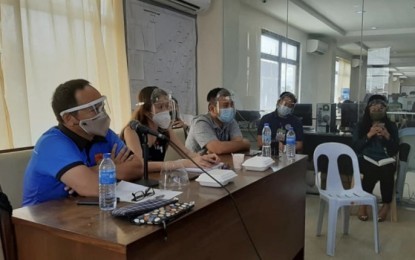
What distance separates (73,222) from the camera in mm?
1172

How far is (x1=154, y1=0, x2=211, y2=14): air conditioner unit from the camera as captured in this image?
12.1 ft

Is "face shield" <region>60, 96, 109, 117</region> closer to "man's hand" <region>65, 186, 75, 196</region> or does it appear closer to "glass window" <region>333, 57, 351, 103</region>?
"man's hand" <region>65, 186, 75, 196</region>

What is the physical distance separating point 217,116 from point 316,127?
229cm

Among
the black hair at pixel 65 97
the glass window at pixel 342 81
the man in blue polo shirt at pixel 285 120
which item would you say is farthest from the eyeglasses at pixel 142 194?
the glass window at pixel 342 81

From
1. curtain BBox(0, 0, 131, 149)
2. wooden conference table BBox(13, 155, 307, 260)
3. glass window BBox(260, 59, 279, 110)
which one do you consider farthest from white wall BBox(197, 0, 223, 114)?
wooden conference table BBox(13, 155, 307, 260)

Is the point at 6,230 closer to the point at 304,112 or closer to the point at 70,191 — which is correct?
the point at 70,191

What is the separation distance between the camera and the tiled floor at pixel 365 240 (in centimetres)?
272

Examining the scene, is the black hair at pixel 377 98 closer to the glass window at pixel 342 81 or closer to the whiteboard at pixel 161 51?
the glass window at pixel 342 81

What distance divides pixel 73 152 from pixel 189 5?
2804 millimetres

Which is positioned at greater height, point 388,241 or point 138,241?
point 138,241

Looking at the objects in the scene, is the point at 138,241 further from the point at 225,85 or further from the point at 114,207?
the point at 225,85

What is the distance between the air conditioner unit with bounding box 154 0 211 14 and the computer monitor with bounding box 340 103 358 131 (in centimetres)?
209

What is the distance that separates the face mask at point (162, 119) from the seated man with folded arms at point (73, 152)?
40 cm

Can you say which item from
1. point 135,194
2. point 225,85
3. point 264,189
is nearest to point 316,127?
point 225,85
